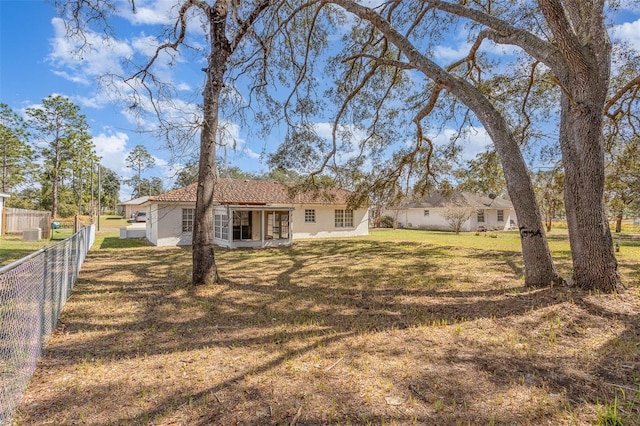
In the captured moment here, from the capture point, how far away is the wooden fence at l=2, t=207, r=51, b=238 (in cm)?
2003

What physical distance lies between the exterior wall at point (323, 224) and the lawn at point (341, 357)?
14.4 meters

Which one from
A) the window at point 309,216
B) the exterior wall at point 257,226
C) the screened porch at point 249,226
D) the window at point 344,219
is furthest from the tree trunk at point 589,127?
the window at point 344,219

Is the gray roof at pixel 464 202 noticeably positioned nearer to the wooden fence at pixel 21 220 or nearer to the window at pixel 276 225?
the window at pixel 276 225

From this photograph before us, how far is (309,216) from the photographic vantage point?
22.2m

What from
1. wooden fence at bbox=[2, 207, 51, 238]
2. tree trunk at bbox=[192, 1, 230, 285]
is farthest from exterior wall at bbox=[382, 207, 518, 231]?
wooden fence at bbox=[2, 207, 51, 238]

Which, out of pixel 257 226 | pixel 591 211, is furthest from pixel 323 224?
pixel 591 211

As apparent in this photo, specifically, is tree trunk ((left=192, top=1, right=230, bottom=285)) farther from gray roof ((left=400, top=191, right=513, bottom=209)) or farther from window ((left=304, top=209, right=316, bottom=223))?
gray roof ((left=400, top=191, right=513, bottom=209))

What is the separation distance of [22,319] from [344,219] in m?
20.9

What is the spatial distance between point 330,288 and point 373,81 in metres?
7.21

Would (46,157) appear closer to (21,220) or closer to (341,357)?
(21,220)

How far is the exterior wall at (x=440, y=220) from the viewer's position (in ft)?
104

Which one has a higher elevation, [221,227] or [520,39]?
[520,39]

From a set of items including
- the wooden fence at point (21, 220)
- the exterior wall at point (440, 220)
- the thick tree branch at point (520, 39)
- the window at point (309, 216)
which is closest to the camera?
the thick tree branch at point (520, 39)

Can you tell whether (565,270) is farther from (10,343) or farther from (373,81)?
(10,343)
